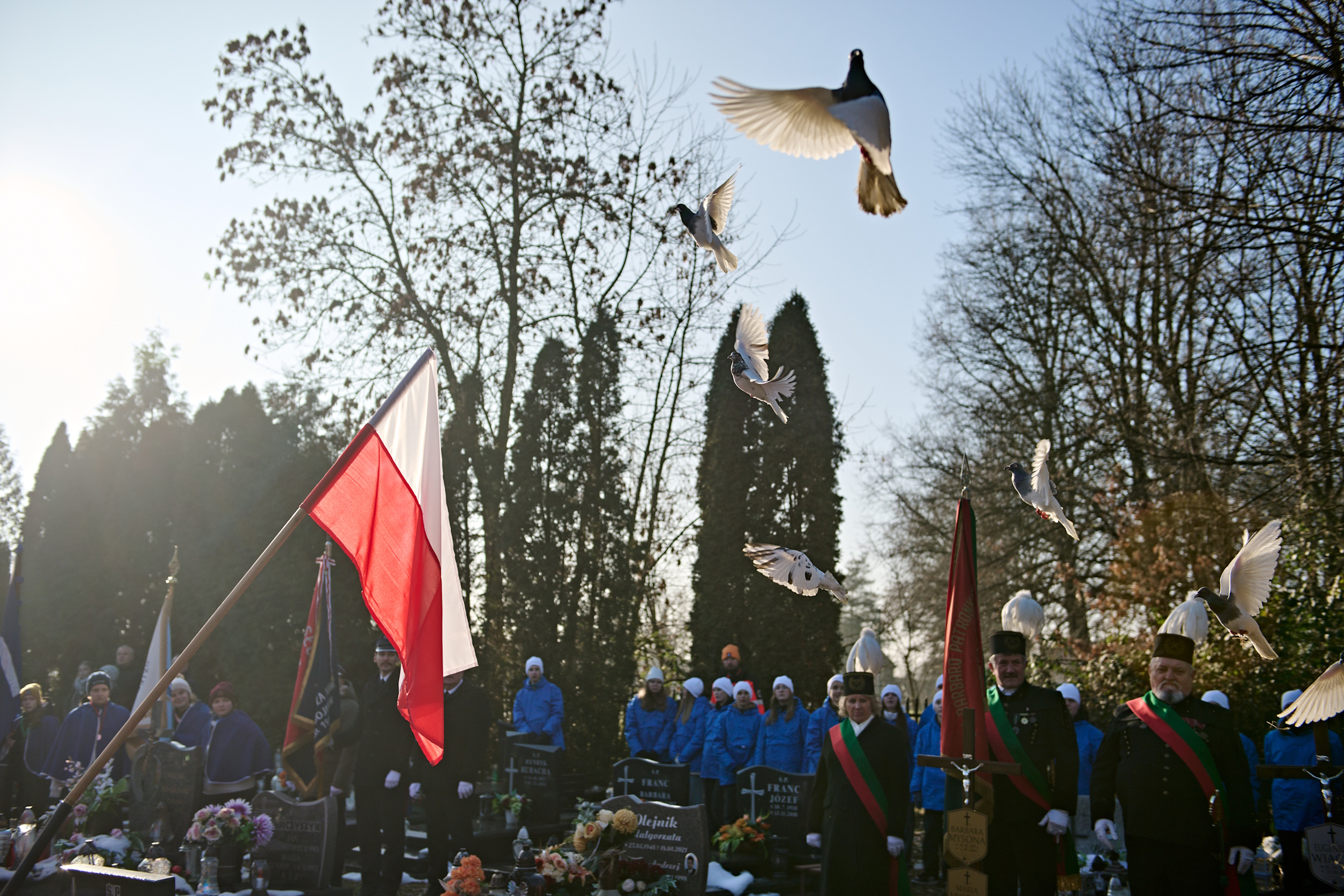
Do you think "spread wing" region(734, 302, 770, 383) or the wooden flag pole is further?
"spread wing" region(734, 302, 770, 383)

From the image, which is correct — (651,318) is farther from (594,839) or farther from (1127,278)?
(594,839)

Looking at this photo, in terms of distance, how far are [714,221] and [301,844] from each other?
20.8 feet

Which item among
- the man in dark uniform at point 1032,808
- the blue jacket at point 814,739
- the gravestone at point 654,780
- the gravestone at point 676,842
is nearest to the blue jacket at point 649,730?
the gravestone at point 654,780

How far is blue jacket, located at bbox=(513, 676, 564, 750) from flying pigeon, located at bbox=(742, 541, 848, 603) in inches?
232

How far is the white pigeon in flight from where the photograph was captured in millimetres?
5543

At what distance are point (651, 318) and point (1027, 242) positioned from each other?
27.4 ft

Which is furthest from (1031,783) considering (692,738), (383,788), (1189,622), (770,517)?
(770,517)

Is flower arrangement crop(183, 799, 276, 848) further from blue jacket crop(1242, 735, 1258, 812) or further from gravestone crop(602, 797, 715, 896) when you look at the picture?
blue jacket crop(1242, 735, 1258, 812)

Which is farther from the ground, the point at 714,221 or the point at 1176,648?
the point at 714,221

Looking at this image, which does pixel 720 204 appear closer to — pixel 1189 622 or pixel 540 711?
pixel 1189 622

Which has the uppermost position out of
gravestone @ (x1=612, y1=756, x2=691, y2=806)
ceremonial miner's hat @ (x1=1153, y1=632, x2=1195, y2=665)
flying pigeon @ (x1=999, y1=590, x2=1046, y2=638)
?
flying pigeon @ (x1=999, y1=590, x2=1046, y2=638)

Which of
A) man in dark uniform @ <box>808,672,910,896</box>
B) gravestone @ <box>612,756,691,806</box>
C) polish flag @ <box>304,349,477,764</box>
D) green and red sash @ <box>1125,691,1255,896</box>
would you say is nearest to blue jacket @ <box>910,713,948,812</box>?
gravestone @ <box>612,756,691,806</box>

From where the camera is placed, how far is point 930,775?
11.0 metres

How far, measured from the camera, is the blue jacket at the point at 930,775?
10859mm
